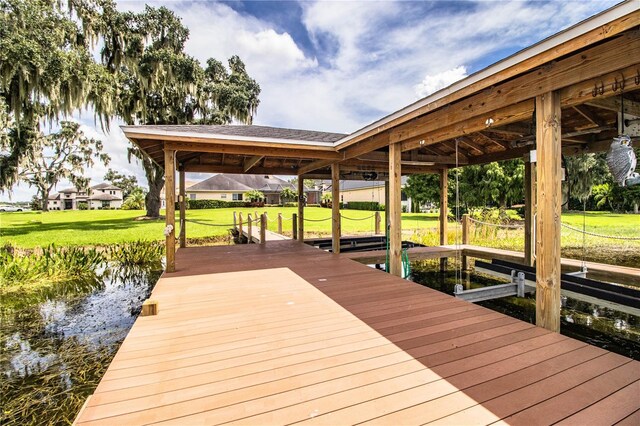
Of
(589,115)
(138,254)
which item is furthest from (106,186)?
(589,115)

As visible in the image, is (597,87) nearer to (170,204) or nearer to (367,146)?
(367,146)

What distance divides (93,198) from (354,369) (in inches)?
2843

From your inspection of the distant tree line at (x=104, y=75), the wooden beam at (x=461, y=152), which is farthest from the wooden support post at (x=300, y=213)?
the distant tree line at (x=104, y=75)

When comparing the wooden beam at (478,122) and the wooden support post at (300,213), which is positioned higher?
the wooden beam at (478,122)

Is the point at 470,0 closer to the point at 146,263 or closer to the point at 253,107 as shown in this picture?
the point at 146,263

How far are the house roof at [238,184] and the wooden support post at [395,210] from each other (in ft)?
120

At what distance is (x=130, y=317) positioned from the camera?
5492 mm

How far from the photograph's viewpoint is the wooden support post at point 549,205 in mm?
2980

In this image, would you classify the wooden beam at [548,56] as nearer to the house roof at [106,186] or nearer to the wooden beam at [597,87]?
the wooden beam at [597,87]

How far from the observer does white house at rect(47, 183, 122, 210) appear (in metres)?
60.4

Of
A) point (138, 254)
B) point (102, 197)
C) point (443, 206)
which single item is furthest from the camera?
point (102, 197)

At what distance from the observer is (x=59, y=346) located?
14.3ft

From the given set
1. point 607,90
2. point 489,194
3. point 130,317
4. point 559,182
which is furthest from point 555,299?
point 489,194

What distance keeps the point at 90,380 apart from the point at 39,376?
2.14 feet
